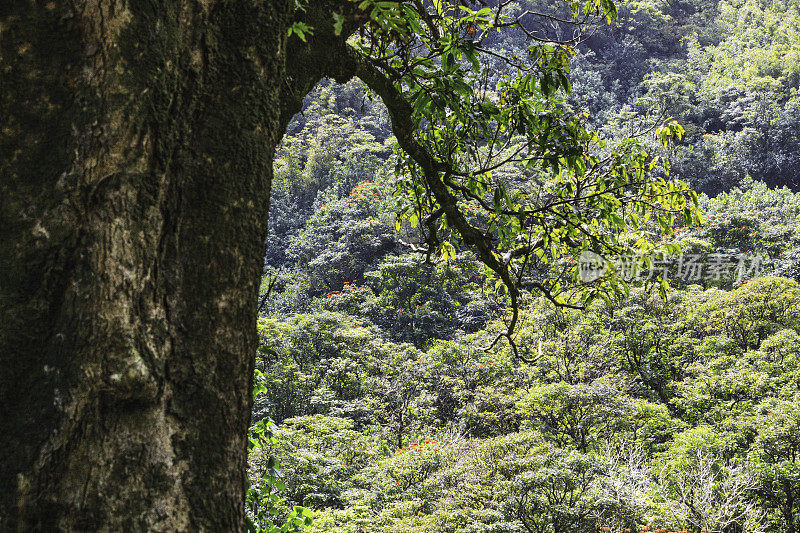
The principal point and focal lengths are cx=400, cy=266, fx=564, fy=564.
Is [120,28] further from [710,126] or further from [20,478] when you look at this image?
[710,126]

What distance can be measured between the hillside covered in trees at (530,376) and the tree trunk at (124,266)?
35.8 inches

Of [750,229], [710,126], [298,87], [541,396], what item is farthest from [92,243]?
[710,126]

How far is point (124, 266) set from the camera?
67 cm

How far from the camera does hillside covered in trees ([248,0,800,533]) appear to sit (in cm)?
535

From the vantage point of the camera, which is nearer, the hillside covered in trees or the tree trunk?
the tree trunk

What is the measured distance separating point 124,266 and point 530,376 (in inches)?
334

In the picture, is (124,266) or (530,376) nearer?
(124,266)

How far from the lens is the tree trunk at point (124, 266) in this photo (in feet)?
2.00

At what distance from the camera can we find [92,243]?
0.66m

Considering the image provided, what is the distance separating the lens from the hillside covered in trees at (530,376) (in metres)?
5.35

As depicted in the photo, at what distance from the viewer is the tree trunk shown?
0.61 meters

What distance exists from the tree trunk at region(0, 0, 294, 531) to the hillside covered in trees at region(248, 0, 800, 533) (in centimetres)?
91

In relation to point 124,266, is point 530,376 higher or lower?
lower

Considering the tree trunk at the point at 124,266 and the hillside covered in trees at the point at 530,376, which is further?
the hillside covered in trees at the point at 530,376
